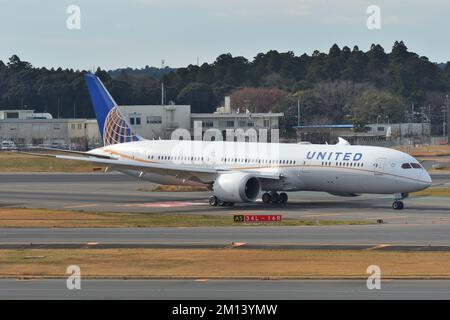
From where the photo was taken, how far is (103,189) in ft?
274

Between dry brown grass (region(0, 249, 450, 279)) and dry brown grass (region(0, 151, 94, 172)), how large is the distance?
222 feet

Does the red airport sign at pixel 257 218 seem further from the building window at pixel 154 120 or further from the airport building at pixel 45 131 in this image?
the airport building at pixel 45 131

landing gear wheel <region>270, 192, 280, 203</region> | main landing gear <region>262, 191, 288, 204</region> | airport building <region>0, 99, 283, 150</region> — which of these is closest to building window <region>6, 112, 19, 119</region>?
airport building <region>0, 99, 283, 150</region>

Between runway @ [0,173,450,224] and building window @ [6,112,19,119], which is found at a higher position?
building window @ [6,112,19,119]

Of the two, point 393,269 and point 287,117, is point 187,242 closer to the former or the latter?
point 393,269

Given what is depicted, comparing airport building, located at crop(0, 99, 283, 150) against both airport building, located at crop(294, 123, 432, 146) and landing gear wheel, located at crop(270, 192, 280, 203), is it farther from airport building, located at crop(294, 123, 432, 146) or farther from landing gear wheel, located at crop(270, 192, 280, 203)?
landing gear wheel, located at crop(270, 192, 280, 203)

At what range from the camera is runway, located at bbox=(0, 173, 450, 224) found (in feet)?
200

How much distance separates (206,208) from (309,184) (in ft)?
23.6

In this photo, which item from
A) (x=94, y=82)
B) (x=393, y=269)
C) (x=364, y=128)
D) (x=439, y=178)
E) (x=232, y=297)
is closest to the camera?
(x=232, y=297)

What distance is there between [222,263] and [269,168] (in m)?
28.3

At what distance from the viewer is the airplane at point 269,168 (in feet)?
208

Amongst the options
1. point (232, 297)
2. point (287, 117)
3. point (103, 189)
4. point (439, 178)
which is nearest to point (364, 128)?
point (287, 117)

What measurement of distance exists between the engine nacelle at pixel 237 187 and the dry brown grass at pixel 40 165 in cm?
Result: 4548

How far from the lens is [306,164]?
65938 mm
